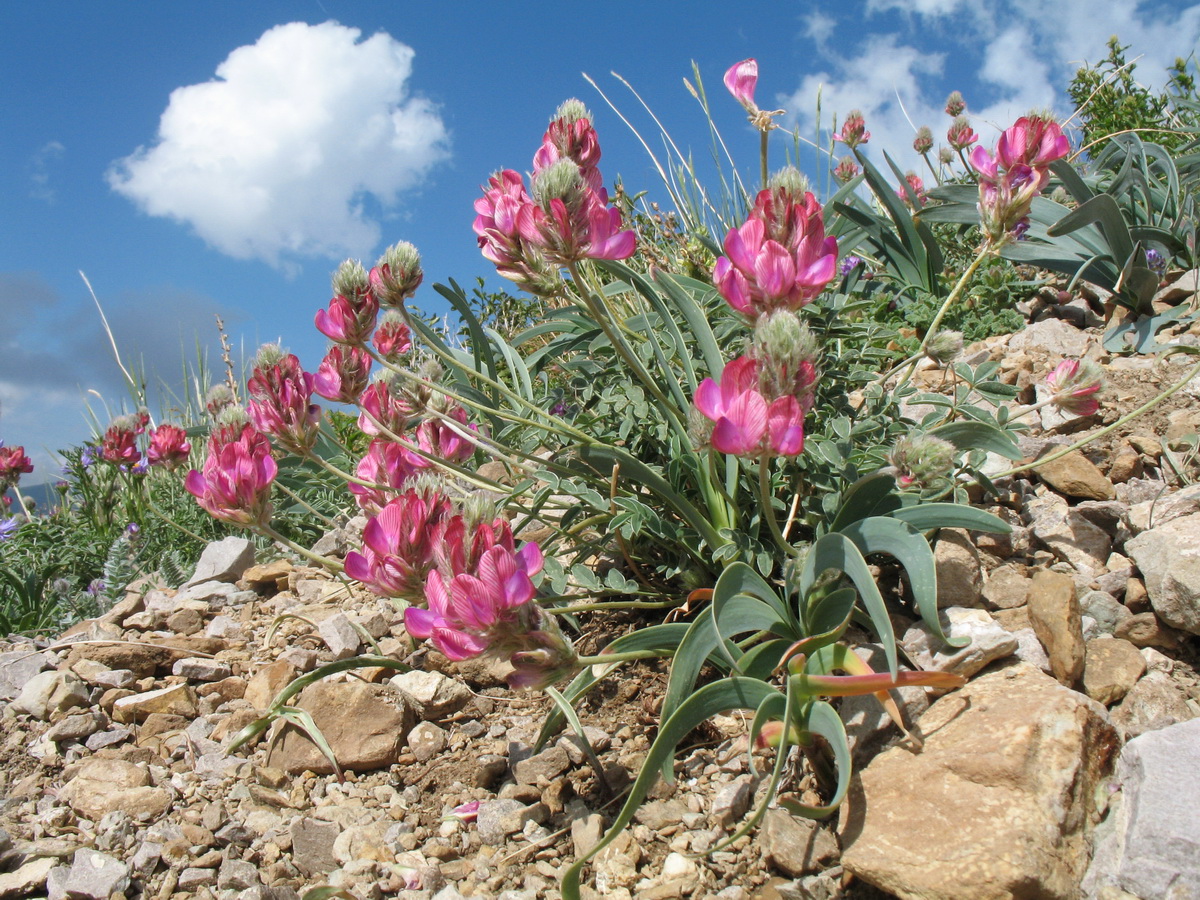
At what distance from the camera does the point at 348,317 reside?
6.51 ft

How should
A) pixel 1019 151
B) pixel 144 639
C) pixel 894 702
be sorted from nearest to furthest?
pixel 894 702, pixel 1019 151, pixel 144 639

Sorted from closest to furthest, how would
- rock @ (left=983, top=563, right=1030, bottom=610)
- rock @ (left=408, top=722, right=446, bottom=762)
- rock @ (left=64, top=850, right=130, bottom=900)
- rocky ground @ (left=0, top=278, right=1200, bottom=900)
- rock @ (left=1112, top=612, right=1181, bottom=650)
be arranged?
rocky ground @ (left=0, top=278, right=1200, bottom=900) < rock @ (left=64, top=850, right=130, bottom=900) < rock @ (left=1112, top=612, right=1181, bottom=650) < rock @ (left=983, top=563, right=1030, bottom=610) < rock @ (left=408, top=722, right=446, bottom=762)

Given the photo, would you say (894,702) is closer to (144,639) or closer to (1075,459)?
(1075,459)

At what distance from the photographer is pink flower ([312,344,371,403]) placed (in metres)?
2.12

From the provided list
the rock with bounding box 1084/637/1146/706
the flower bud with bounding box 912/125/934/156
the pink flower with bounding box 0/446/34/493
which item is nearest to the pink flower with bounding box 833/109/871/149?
the flower bud with bounding box 912/125/934/156

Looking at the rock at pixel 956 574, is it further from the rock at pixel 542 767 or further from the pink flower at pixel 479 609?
the pink flower at pixel 479 609

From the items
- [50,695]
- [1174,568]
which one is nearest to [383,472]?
[50,695]

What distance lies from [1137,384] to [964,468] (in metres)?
1.41

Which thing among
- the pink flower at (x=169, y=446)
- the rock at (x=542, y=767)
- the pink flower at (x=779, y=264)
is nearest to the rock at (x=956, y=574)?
the pink flower at (x=779, y=264)

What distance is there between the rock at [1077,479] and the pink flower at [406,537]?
1.81m

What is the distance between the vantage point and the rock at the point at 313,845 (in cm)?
163

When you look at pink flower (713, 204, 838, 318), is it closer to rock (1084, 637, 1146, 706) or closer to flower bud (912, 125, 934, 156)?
rock (1084, 637, 1146, 706)

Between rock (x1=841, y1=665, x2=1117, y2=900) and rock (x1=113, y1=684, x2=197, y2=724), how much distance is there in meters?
1.88

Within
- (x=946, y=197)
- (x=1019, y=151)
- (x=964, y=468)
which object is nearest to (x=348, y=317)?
(x=964, y=468)
